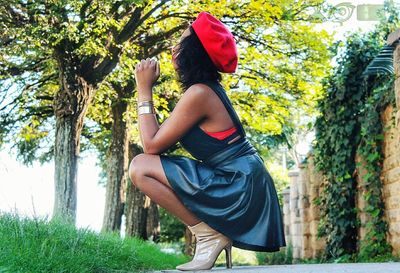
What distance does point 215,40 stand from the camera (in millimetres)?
4367

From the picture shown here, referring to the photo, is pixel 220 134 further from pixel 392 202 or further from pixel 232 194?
pixel 392 202

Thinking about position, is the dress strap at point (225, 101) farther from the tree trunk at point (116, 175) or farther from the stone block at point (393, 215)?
the tree trunk at point (116, 175)

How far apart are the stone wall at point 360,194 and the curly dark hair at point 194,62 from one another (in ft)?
12.0

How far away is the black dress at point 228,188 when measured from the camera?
436cm

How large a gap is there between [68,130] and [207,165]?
8254 millimetres

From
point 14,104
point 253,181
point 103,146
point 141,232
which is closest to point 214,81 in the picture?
point 253,181

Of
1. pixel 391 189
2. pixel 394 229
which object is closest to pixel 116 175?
pixel 391 189

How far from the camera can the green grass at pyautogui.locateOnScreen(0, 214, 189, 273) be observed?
4.09 meters

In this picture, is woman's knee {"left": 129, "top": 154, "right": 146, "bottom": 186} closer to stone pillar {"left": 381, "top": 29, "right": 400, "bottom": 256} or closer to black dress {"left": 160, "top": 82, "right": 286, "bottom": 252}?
black dress {"left": 160, "top": 82, "right": 286, "bottom": 252}

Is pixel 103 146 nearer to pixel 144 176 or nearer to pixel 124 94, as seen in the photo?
pixel 124 94

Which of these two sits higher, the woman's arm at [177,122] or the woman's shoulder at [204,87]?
the woman's shoulder at [204,87]

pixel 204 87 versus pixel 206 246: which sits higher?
pixel 204 87

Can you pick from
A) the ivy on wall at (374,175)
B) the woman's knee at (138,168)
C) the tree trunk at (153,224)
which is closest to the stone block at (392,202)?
the ivy on wall at (374,175)

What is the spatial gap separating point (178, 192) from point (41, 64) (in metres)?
10.3
